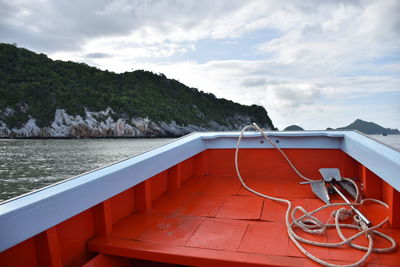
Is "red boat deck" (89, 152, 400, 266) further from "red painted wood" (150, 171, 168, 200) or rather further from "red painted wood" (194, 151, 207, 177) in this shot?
"red painted wood" (194, 151, 207, 177)

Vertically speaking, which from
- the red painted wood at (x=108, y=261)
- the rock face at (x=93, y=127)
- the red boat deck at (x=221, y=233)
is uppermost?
the red boat deck at (x=221, y=233)

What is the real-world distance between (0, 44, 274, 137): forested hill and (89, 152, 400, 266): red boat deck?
68.0m

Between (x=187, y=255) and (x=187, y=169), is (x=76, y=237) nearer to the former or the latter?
(x=187, y=255)

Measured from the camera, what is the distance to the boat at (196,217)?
5.13 feet

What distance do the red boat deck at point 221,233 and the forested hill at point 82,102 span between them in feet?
223

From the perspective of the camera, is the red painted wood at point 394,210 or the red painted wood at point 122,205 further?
the red painted wood at point 122,205

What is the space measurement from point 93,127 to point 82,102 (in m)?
5.77

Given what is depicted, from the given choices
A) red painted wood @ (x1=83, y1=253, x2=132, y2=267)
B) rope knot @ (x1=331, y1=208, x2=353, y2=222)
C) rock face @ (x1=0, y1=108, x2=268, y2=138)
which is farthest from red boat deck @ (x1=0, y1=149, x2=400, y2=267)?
rock face @ (x1=0, y1=108, x2=268, y2=138)

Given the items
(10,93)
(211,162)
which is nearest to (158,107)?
(10,93)

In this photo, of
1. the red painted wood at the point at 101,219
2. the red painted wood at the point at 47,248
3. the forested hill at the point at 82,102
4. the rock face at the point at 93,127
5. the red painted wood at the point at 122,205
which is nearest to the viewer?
the red painted wood at the point at 47,248

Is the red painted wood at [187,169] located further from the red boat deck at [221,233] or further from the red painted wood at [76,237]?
the red painted wood at [76,237]

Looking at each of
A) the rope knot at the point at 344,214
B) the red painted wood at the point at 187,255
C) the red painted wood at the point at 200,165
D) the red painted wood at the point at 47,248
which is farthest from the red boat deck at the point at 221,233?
the red painted wood at the point at 200,165

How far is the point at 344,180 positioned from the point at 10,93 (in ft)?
234

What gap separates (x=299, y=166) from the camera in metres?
3.47
